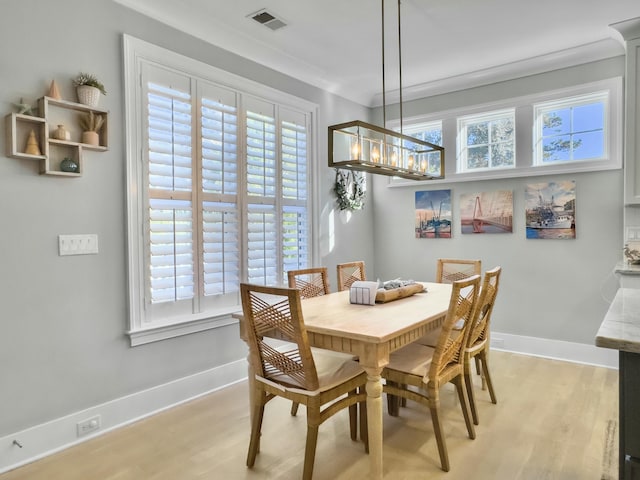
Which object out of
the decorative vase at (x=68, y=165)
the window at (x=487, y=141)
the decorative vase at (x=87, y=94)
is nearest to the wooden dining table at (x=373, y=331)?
the decorative vase at (x=68, y=165)

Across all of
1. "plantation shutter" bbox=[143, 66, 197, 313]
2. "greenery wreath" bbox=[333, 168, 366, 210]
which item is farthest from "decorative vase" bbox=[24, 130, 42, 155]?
"greenery wreath" bbox=[333, 168, 366, 210]

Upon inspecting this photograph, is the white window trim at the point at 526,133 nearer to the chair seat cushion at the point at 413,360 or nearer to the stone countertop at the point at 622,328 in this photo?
the chair seat cushion at the point at 413,360

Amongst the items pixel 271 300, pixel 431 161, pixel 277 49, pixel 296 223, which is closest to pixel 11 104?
pixel 271 300

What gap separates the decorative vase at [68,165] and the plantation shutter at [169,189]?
483 mm

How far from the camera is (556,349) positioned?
3.94 meters

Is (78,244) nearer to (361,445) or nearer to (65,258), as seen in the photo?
(65,258)

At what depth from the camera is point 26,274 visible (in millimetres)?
2295

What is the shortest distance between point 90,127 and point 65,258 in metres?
0.79

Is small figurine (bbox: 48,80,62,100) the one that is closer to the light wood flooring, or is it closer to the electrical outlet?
the electrical outlet

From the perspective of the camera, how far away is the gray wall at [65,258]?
2240 mm

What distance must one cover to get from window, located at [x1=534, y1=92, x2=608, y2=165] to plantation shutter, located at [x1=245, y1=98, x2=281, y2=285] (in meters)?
2.57

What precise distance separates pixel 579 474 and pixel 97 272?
2.92 metres

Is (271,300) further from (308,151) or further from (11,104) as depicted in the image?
(308,151)

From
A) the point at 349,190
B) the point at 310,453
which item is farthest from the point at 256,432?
the point at 349,190
